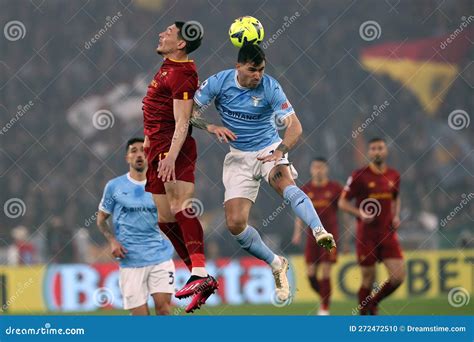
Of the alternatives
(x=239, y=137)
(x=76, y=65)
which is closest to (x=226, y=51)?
(x=76, y=65)

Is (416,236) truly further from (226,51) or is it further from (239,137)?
(239,137)

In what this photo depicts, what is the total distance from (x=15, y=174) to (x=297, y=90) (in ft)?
20.1

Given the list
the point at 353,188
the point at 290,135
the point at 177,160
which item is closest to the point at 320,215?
the point at 353,188

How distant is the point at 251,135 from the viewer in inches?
411

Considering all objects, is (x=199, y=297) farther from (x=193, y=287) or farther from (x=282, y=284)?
(x=282, y=284)

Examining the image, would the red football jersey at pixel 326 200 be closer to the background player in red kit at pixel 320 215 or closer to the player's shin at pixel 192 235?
→ the background player in red kit at pixel 320 215

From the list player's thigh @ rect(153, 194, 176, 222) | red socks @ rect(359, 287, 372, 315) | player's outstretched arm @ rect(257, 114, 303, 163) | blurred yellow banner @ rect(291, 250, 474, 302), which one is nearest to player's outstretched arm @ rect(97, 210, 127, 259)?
player's thigh @ rect(153, 194, 176, 222)

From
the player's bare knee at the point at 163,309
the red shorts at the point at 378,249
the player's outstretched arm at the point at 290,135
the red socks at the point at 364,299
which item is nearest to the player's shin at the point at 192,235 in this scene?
the player's outstretched arm at the point at 290,135

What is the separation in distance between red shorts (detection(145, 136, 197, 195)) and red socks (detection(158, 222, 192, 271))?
0.33 meters

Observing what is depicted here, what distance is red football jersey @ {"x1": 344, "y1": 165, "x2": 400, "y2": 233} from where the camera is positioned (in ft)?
50.1

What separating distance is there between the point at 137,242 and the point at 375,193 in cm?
434

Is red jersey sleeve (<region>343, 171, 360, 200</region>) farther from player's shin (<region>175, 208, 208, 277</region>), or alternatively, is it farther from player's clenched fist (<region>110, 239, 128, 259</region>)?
player's shin (<region>175, 208, 208, 277</region>)

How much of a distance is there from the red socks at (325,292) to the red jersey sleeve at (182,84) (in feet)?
23.4

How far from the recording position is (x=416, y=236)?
70.0 feet
